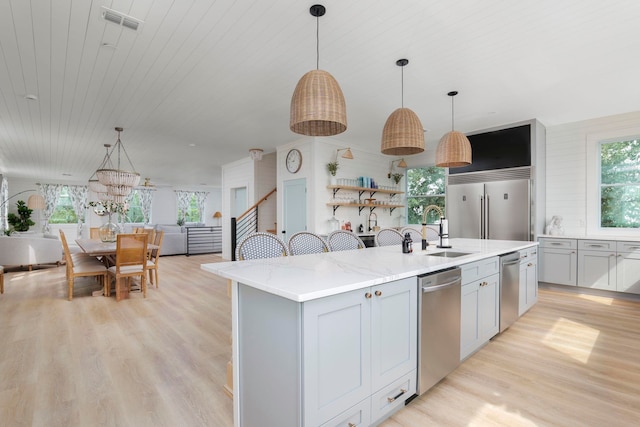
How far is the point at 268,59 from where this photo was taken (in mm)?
3104

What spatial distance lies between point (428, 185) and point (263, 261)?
5.92 m

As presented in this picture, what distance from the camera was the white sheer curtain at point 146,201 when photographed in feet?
46.8

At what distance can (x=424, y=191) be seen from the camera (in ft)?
24.2

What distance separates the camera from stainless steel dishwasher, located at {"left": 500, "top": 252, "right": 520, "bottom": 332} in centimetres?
313

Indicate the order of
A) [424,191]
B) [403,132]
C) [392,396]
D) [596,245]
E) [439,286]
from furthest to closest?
[424,191] → [596,245] → [403,132] → [439,286] → [392,396]

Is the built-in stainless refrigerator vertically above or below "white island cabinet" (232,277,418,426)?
above

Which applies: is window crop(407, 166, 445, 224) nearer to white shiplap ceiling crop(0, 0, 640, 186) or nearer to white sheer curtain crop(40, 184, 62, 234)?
white shiplap ceiling crop(0, 0, 640, 186)

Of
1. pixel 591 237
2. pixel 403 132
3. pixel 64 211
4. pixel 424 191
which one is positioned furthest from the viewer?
pixel 64 211

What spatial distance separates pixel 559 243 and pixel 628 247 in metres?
0.79

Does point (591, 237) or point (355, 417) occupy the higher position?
point (591, 237)

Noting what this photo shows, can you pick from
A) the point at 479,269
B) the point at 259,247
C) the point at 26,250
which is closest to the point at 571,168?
the point at 479,269

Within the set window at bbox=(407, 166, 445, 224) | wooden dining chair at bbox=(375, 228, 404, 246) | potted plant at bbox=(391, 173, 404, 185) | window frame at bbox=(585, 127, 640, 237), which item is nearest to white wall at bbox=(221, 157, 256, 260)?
potted plant at bbox=(391, 173, 404, 185)

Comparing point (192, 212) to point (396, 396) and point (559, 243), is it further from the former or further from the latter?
point (396, 396)

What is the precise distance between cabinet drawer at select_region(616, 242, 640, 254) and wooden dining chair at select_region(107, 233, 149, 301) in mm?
6937
